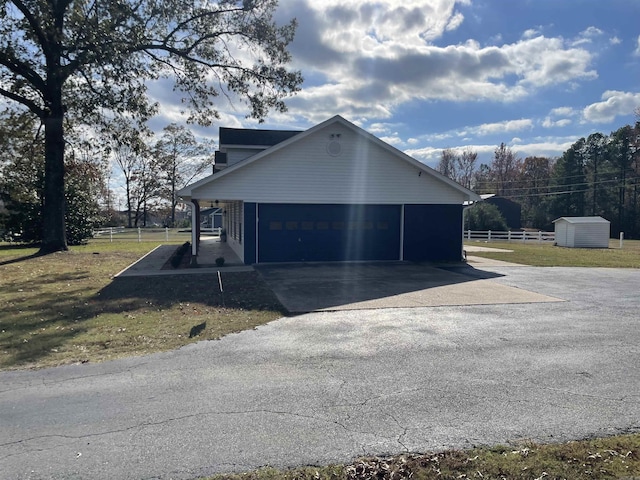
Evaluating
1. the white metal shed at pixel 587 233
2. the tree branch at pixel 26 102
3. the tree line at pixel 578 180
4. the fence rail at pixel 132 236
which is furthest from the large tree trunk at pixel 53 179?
the tree line at pixel 578 180

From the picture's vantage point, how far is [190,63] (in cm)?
1962

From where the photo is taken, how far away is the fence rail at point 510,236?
33844 mm

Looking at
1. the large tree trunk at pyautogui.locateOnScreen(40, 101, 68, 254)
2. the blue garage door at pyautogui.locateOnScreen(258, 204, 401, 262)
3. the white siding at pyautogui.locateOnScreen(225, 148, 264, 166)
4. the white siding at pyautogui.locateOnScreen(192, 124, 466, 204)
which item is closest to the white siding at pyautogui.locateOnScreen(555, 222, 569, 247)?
the white siding at pyautogui.locateOnScreen(192, 124, 466, 204)

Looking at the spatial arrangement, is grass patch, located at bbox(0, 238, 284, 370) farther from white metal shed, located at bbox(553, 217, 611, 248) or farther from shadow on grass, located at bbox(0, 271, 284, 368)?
white metal shed, located at bbox(553, 217, 611, 248)

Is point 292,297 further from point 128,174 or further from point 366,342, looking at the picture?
point 128,174

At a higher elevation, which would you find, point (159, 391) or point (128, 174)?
point (128, 174)

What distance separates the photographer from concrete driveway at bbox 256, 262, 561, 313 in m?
9.47

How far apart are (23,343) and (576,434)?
727 centimetres

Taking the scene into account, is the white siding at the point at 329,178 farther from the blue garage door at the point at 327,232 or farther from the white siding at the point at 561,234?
the white siding at the point at 561,234

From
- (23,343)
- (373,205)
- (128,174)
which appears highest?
(128,174)

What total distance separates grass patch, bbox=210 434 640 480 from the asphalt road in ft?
0.51

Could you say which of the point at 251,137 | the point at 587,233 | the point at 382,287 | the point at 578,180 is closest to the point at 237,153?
the point at 251,137

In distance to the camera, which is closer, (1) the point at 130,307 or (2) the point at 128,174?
(1) the point at 130,307

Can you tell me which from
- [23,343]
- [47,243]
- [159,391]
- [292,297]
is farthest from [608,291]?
[47,243]
